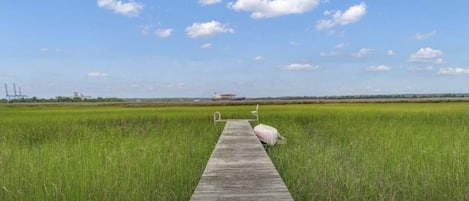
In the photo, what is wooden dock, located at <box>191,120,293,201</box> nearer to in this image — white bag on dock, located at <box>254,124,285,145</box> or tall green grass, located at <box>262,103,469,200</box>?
tall green grass, located at <box>262,103,469,200</box>

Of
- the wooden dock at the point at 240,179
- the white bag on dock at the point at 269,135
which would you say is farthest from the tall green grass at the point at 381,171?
the wooden dock at the point at 240,179

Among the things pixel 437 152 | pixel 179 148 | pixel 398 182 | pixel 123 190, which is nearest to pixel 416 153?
pixel 437 152

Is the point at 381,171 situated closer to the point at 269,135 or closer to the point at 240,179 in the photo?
the point at 240,179

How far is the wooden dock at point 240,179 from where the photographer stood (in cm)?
415

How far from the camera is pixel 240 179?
4.89m

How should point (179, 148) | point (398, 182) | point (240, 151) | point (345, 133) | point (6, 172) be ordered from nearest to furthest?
point (398, 182)
point (6, 172)
point (240, 151)
point (179, 148)
point (345, 133)

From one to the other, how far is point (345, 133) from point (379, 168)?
5.28 m

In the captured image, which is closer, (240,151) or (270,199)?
(270,199)

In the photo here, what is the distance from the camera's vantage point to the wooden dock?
4.15 m

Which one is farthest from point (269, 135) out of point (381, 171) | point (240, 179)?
point (240, 179)

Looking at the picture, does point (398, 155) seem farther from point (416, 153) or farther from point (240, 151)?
point (240, 151)

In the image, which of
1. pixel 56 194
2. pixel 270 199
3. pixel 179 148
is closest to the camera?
pixel 270 199

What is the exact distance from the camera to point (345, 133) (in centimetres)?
1188

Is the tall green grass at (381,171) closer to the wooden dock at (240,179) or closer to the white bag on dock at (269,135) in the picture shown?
the white bag on dock at (269,135)
